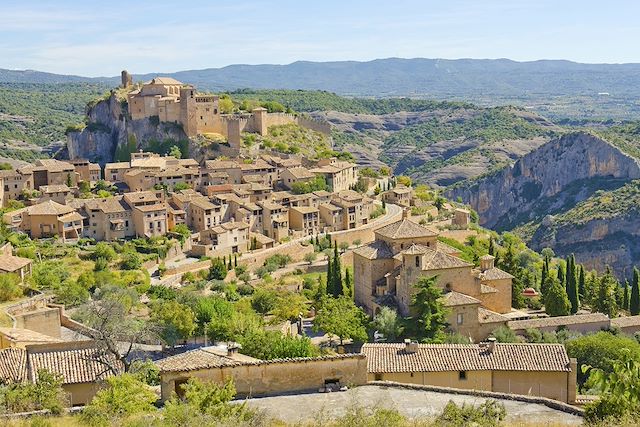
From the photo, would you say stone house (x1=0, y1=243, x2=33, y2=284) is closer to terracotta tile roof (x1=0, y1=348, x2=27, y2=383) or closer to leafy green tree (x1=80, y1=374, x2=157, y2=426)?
terracotta tile roof (x1=0, y1=348, x2=27, y2=383)

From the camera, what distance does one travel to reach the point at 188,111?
2884 inches

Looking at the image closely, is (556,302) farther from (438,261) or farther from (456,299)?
(456,299)

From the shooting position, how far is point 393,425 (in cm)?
1352

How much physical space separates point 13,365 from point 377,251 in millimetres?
19419

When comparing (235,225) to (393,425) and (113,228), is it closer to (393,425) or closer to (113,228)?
(113,228)

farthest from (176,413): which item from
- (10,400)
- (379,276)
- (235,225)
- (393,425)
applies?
(235,225)


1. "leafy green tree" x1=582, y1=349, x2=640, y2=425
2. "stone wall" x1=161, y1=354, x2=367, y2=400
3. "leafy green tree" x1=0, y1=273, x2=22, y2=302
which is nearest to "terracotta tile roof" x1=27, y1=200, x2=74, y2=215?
"leafy green tree" x1=0, y1=273, x2=22, y2=302

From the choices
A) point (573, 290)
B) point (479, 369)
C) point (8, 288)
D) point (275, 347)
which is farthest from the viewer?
point (573, 290)

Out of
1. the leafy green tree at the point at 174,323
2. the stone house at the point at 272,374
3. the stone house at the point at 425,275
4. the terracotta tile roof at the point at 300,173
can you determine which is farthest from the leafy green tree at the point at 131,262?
the stone house at the point at 272,374

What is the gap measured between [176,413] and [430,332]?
18834 millimetres

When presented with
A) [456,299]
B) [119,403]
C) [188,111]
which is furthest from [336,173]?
[119,403]

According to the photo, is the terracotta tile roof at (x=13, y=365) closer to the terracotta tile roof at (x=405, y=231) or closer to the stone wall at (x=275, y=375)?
the stone wall at (x=275, y=375)

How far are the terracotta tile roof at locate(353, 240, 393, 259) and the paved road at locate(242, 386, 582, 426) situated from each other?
60.0ft

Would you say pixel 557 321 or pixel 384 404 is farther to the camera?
pixel 557 321
